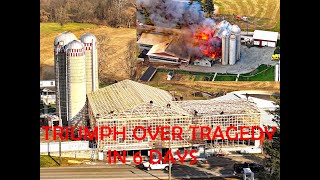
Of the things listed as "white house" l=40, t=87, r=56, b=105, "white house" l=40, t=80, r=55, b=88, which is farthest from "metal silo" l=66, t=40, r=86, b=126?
"white house" l=40, t=80, r=55, b=88

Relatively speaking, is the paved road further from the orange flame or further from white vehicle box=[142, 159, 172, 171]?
the orange flame

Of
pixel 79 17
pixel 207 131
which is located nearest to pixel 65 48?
pixel 207 131

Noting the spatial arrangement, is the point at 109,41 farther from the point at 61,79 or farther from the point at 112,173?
the point at 112,173

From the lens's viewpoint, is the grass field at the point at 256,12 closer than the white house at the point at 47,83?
→ No

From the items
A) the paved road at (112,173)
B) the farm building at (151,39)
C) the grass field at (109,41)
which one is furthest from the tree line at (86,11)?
the paved road at (112,173)

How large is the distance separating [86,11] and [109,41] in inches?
58.7

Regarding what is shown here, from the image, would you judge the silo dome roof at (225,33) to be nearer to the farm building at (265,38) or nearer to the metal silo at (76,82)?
the farm building at (265,38)

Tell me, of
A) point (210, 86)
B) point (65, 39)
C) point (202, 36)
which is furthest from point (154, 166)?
point (210, 86)

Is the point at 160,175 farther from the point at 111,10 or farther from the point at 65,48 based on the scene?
the point at 111,10

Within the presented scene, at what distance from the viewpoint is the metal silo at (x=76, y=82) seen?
17.0 m

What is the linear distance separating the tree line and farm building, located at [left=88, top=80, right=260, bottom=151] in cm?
750

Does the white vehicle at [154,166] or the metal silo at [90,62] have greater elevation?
the metal silo at [90,62]

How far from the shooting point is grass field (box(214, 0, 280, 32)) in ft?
76.8

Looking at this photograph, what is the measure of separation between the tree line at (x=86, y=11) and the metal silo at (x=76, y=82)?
24.9 feet
